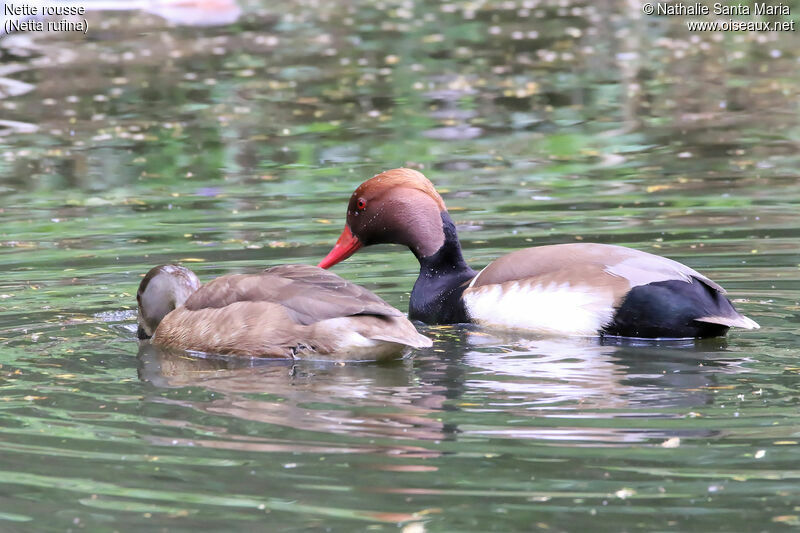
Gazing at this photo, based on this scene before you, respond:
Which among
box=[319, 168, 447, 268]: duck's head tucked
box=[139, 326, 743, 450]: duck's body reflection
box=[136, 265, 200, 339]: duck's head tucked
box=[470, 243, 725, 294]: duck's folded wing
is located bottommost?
box=[139, 326, 743, 450]: duck's body reflection

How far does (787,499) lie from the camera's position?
199 inches

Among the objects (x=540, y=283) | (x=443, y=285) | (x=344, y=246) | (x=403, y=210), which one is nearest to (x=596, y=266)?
(x=540, y=283)

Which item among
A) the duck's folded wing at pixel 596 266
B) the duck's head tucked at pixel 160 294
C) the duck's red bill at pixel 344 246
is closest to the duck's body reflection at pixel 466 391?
the duck's head tucked at pixel 160 294

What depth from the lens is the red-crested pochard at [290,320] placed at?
288 inches

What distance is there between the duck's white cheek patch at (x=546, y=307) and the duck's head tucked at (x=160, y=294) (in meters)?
1.80

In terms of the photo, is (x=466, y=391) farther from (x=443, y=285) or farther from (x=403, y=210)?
(x=403, y=210)

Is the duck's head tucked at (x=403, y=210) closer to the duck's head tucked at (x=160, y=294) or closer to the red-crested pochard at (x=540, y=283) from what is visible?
the red-crested pochard at (x=540, y=283)

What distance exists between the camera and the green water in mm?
5254

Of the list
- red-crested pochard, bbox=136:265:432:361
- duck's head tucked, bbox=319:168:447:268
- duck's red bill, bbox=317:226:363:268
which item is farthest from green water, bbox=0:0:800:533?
duck's head tucked, bbox=319:168:447:268

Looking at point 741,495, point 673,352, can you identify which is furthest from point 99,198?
point 741,495

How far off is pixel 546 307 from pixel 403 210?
1.38m

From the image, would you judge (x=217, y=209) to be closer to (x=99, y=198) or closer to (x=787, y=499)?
(x=99, y=198)

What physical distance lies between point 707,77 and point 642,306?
12.9 m

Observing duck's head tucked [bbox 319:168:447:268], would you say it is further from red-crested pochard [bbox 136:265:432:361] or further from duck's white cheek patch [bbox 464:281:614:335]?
red-crested pochard [bbox 136:265:432:361]
